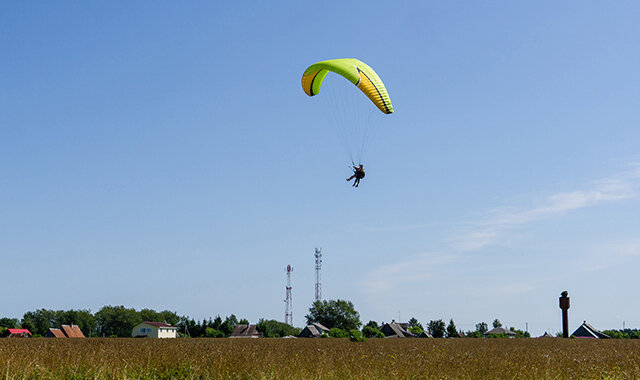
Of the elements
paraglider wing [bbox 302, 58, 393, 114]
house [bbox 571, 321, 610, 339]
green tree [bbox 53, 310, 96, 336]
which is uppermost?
paraglider wing [bbox 302, 58, 393, 114]

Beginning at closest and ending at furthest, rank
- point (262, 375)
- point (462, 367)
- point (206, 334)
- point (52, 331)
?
point (262, 375)
point (462, 367)
point (206, 334)
point (52, 331)

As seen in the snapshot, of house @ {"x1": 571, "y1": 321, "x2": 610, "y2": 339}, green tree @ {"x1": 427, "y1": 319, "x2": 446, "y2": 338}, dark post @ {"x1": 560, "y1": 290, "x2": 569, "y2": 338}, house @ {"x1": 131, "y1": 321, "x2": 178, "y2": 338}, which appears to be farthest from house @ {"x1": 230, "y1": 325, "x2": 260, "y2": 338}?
dark post @ {"x1": 560, "y1": 290, "x2": 569, "y2": 338}

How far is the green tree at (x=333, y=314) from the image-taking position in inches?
4916

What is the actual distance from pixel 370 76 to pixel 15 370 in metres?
16.1

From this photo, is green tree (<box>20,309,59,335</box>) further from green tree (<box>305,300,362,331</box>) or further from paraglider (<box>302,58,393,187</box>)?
paraglider (<box>302,58,393,187</box>)

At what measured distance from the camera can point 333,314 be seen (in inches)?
4943

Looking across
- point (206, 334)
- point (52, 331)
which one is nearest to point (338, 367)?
point (206, 334)

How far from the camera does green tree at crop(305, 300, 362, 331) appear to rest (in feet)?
410

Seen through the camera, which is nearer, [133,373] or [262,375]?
[262,375]

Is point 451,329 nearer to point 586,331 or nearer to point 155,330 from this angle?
point 586,331

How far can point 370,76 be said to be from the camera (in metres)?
21.9

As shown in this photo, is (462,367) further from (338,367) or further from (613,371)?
(613,371)

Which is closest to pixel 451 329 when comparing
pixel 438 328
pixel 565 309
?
Result: pixel 438 328

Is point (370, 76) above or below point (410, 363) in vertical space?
above
